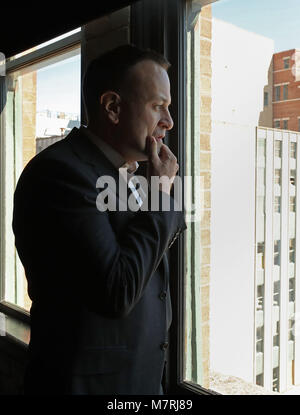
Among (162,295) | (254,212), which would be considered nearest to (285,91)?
(254,212)

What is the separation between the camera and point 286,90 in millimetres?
1519

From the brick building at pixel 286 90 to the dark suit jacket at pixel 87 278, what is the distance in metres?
0.74

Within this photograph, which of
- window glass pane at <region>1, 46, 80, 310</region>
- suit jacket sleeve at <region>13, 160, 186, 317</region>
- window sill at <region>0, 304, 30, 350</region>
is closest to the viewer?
suit jacket sleeve at <region>13, 160, 186, 317</region>

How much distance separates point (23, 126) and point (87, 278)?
93.8 inches

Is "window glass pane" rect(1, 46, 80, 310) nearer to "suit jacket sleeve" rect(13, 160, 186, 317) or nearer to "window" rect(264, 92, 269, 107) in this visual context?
"window" rect(264, 92, 269, 107)

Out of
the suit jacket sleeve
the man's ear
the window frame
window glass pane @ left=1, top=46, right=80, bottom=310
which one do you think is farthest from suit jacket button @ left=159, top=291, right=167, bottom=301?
window glass pane @ left=1, top=46, right=80, bottom=310

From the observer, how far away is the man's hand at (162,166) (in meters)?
1.01

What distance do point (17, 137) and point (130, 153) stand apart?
7.13ft

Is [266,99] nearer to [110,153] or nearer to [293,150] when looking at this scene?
[293,150]

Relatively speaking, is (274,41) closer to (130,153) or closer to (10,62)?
(130,153)

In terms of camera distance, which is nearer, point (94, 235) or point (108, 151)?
point (94, 235)

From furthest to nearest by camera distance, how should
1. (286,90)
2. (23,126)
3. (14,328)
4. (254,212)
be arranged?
(23,126) < (14,328) < (254,212) < (286,90)

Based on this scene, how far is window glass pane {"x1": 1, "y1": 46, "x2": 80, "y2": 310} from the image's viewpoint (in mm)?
2658

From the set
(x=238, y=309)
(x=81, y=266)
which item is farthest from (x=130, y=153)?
(x=238, y=309)
